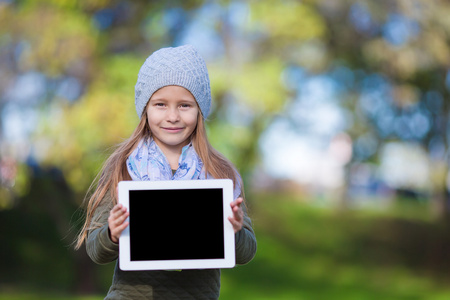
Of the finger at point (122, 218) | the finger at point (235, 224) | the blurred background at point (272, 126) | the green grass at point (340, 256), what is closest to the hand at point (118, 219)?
the finger at point (122, 218)

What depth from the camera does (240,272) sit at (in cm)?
1366

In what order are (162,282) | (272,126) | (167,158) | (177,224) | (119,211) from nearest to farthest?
(119,211), (177,224), (162,282), (167,158), (272,126)

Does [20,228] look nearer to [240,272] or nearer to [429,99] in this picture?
[240,272]

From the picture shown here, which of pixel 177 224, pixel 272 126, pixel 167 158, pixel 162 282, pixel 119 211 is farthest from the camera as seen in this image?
pixel 272 126

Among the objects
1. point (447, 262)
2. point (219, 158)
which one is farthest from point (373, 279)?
point (219, 158)

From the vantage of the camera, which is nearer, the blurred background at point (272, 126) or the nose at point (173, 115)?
the nose at point (173, 115)

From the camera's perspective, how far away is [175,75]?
6.87ft

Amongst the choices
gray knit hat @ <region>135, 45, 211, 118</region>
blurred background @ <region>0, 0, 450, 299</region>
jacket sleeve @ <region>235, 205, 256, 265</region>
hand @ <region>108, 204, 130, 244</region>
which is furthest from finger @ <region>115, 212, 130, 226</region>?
blurred background @ <region>0, 0, 450, 299</region>

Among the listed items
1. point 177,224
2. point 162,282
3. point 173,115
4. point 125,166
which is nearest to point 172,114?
point 173,115

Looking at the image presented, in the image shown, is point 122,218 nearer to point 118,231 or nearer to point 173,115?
point 118,231

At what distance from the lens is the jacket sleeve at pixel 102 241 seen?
1887mm

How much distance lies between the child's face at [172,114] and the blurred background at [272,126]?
6.38m

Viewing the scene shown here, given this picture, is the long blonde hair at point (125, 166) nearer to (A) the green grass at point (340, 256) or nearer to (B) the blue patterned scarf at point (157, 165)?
(B) the blue patterned scarf at point (157, 165)

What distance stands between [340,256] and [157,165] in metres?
12.6
